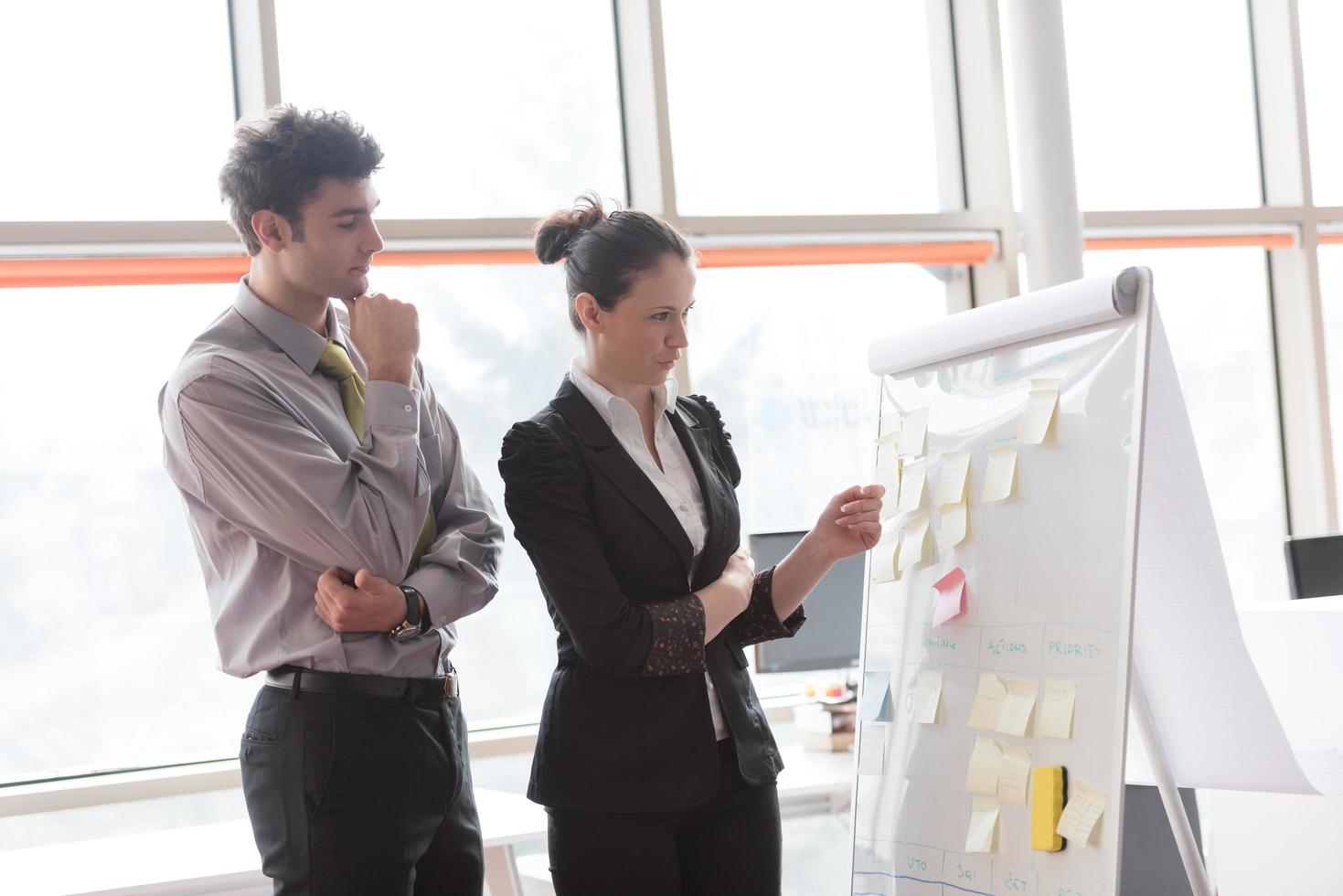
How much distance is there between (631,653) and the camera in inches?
63.1

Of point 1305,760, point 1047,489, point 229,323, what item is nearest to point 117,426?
point 229,323

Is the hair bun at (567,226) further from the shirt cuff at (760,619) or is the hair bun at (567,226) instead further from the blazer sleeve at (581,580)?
the shirt cuff at (760,619)

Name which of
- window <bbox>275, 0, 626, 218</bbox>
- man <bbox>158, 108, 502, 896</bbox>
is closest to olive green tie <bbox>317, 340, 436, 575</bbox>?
man <bbox>158, 108, 502, 896</bbox>

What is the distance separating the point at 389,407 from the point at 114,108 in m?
2.05

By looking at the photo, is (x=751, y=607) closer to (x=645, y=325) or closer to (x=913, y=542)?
(x=913, y=542)

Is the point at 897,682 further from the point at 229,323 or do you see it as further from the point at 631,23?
the point at 631,23

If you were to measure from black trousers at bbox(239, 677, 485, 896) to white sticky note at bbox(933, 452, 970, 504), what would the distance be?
90 cm

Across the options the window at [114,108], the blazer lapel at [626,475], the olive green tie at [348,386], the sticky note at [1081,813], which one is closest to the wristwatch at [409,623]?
the olive green tie at [348,386]

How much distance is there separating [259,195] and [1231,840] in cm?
235

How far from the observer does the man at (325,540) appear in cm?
161

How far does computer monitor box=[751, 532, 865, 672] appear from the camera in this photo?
10.5 ft

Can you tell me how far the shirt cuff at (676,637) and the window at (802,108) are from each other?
7.15 ft

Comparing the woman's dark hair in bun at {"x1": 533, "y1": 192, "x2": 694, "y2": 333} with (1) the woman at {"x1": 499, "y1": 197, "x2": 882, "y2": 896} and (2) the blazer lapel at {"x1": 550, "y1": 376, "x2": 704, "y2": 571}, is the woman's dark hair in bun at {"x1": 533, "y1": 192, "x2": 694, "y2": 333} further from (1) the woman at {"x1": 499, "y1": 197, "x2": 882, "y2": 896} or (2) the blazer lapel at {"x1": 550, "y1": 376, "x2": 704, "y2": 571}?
(2) the blazer lapel at {"x1": 550, "y1": 376, "x2": 704, "y2": 571}

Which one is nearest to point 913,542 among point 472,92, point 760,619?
point 760,619
